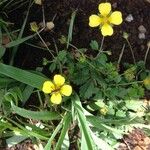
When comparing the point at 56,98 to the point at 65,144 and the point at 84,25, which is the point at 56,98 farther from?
the point at 84,25

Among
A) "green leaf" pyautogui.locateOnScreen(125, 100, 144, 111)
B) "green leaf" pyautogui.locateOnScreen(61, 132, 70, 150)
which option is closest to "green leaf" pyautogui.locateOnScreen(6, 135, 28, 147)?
"green leaf" pyautogui.locateOnScreen(61, 132, 70, 150)

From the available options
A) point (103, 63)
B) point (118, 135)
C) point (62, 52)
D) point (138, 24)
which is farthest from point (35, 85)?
point (138, 24)

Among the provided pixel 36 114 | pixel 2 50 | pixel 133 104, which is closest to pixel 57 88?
pixel 36 114

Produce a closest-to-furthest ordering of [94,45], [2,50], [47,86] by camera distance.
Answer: [47,86] → [2,50] → [94,45]

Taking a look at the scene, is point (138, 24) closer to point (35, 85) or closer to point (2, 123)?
point (35, 85)

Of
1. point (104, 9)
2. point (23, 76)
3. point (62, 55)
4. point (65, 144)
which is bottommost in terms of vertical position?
point (65, 144)

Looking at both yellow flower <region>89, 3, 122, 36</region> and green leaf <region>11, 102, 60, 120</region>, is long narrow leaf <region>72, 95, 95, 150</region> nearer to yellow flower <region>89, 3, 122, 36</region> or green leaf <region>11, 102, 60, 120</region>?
green leaf <region>11, 102, 60, 120</region>

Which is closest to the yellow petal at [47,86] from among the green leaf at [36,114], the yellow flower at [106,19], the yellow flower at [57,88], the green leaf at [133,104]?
the yellow flower at [57,88]
